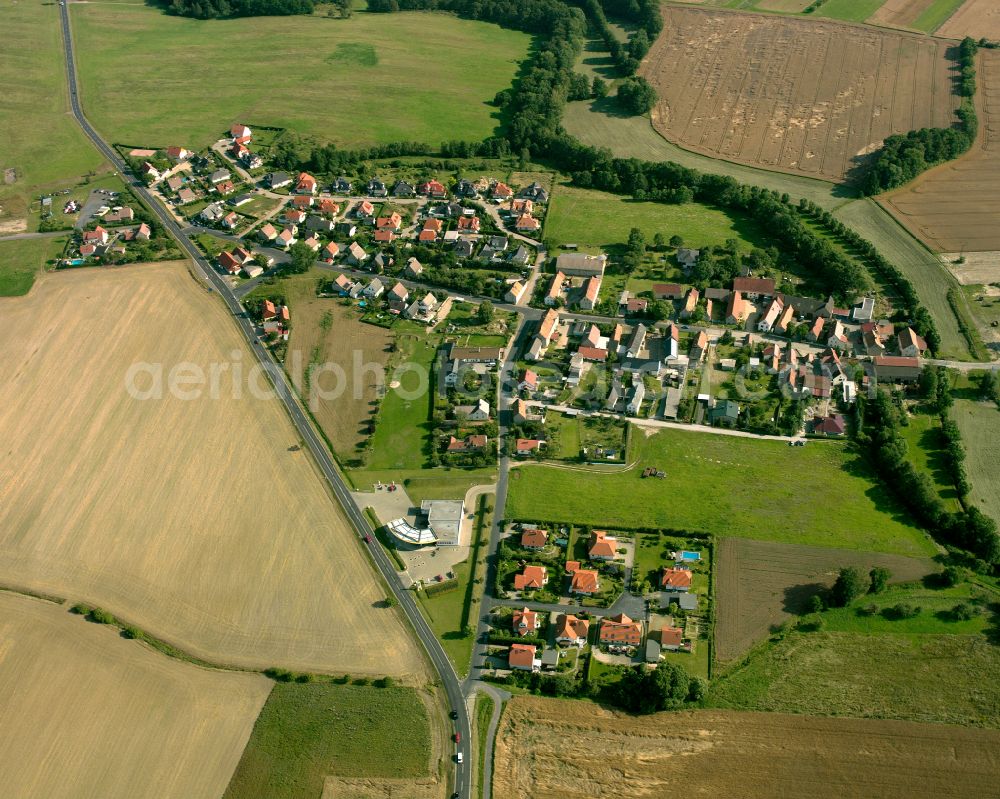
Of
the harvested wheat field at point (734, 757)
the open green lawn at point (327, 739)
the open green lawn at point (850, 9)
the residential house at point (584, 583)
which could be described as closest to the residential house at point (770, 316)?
the residential house at point (584, 583)

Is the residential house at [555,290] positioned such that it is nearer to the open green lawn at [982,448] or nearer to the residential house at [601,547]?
the residential house at [601,547]

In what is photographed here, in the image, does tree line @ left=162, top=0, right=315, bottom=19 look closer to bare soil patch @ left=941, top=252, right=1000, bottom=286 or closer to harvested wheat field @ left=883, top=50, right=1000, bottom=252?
harvested wheat field @ left=883, top=50, right=1000, bottom=252

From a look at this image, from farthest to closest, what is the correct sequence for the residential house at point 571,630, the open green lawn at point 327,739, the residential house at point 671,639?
the residential house at point 571,630 < the residential house at point 671,639 < the open green lawn at point 327,739

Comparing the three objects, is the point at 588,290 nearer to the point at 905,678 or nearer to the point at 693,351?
the point at 693,351

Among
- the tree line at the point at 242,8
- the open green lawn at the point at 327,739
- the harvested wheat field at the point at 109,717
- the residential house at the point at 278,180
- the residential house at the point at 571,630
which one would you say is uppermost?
the tree line at the point at 242,8

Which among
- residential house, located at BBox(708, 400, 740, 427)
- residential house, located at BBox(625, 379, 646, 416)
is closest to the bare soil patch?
residential house, located at BBox(708, 400, 740, 427)

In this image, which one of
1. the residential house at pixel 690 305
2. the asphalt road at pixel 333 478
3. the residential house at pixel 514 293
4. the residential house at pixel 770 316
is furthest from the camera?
the residential house at pixel 514 293
